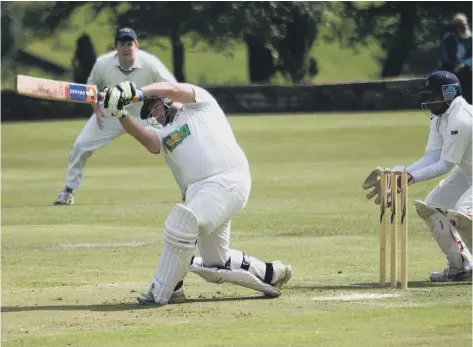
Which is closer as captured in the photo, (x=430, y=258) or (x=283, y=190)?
(x=430, y=258)

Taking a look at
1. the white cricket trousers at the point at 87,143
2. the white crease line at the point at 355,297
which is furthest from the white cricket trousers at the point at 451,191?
the white cricket trousers at the point at 87,143

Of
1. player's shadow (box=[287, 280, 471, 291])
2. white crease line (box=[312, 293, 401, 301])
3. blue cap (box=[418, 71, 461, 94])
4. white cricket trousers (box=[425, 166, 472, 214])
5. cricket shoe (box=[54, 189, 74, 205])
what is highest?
blue cap (box=[418, 71, 461, 94])

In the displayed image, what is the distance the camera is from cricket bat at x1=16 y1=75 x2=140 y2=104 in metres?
7.71

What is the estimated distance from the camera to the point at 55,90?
25.7ft

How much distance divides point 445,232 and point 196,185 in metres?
1.79

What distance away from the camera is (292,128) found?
2495 centimetres

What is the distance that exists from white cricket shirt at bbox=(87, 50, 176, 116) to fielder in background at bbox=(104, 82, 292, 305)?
4921 millimetres

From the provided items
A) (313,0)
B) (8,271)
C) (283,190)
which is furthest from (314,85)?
(8,271)

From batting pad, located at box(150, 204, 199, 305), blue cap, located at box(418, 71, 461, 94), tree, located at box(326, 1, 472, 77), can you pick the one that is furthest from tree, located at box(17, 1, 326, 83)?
batting pad, located at box(150, 204, 199, 305)

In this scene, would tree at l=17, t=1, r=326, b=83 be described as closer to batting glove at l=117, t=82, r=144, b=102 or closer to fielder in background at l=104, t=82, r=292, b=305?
fielder in background at l=104, t=82, r=292, b=305

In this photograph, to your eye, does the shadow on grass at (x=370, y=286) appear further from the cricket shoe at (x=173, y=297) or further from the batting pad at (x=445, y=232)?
the cricket shoe at (x=173, y=297)

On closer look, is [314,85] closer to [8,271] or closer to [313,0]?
[313,0]

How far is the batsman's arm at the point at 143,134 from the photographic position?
820 cm

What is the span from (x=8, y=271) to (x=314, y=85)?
18740 millimetres
